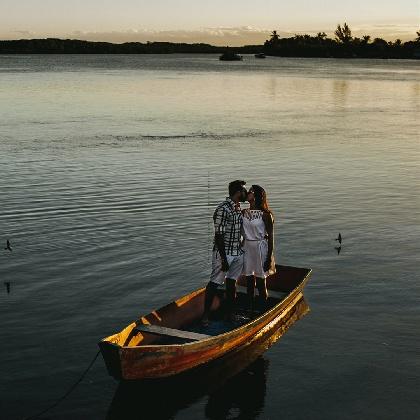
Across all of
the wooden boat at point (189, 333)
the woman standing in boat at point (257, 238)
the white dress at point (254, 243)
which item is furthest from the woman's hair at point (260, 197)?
the wooden boat at point (189, 333)

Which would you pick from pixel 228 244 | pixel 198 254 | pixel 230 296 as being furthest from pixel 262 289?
pixel 198 254

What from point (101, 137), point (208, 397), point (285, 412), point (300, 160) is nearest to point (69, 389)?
point (208, 397)

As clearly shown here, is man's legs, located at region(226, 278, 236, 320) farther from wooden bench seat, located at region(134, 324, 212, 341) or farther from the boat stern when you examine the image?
the boat stern

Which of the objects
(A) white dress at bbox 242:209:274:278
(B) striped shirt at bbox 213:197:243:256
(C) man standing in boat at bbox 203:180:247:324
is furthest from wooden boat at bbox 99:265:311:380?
(B) striped shirt at bbox 213:197:243:256

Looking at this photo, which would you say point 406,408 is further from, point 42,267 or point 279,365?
point 42,267

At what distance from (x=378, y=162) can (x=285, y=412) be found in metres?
25.9

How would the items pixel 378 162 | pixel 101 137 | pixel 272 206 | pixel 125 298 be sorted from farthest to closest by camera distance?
1. pixel 101 137
2. pixel 378 162
3. pixel 272 206
4. pixel 125 298

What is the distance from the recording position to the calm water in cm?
1179

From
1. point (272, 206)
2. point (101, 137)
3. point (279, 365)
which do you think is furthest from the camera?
point (101, 137)

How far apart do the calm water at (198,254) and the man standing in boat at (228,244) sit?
5.29 ft

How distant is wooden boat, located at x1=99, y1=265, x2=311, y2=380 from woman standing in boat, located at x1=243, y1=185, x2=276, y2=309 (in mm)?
795

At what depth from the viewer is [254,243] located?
13203 mm

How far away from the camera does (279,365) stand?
42.1 feet

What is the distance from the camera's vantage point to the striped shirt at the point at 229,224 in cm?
1234
